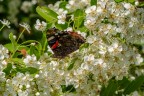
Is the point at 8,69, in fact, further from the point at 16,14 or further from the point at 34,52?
the point at 16,14

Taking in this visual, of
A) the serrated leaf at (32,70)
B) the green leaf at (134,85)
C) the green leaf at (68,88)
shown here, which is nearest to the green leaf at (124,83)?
the green leaf at (134,85)

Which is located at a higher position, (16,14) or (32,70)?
(16,14)

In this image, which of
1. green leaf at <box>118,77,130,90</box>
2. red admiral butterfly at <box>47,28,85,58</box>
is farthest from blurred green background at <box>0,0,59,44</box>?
red admiral butterfly at <box>47,28,85,58</box>

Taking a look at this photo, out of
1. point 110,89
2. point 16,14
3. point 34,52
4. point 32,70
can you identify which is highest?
point 16,14

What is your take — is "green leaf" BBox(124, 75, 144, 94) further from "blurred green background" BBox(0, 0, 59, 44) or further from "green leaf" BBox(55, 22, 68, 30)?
"blurred green background" BBox(0, 0, 59, 44)

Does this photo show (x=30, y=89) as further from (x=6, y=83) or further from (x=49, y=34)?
(x=49, y=34)

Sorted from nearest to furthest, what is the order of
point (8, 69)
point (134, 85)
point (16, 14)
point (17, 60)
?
point (8, 69) → point (17, 60) → point (134, 85) → point (16, 14)

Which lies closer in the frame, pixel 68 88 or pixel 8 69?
pixel 8 69

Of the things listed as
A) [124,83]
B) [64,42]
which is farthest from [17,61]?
[124,83]
